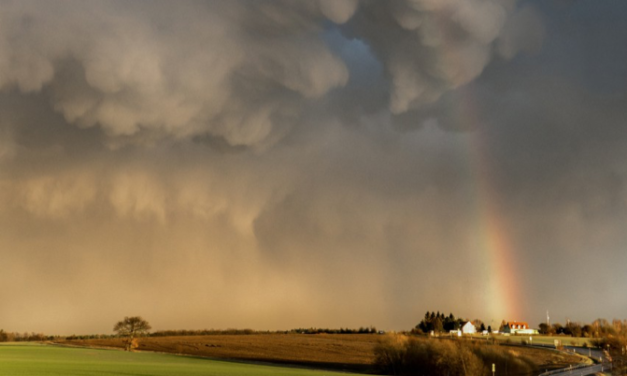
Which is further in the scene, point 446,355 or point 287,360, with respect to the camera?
point 287,360

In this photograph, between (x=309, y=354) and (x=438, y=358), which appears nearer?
(x=438, y=358)

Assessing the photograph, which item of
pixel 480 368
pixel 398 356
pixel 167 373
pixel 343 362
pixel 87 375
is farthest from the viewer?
pixel 343 362

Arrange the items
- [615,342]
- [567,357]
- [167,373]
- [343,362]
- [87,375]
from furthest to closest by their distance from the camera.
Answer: [567,357] < [615,342] < [343,362] < [167,373] < [87,375]

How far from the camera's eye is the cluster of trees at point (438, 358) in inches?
4902

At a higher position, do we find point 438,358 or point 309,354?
point 309,354

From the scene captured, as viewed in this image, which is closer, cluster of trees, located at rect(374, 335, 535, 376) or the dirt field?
cluster of trees, located at rect(374, 335, 535, 376)

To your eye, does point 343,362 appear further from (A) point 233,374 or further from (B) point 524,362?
(A) point 233,374

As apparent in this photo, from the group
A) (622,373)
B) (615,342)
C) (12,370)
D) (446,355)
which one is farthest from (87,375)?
(615,342)

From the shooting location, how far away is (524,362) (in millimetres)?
149375

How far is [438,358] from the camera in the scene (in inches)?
5030

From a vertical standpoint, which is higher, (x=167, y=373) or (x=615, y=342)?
(x=615, y=342)

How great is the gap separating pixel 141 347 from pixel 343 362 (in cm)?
7165

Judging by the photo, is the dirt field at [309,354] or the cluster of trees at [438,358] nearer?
the cluster of trees at [438,358]

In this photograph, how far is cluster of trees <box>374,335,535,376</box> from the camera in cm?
12450
